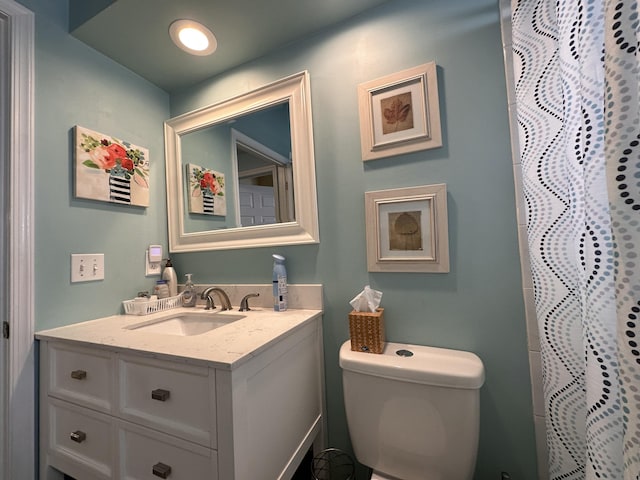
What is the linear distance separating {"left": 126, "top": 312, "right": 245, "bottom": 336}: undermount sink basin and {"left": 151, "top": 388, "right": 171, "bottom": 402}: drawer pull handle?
16.9 inches

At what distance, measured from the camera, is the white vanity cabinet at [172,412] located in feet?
2.13

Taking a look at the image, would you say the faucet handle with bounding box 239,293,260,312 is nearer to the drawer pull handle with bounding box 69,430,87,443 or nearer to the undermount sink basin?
the undermount sink basin

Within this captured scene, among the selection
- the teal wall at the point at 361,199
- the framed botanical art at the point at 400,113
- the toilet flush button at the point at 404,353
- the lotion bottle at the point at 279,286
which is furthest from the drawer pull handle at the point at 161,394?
the framed botanical art at the point at 400,113

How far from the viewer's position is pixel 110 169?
4.06 ft

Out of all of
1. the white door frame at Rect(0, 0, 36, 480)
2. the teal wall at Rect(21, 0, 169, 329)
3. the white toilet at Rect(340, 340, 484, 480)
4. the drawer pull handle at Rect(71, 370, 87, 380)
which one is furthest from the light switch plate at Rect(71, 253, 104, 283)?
the white toilet at Rect(340, 340, 484, 480)

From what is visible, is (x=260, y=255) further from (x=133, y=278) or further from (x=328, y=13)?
(x=328, y=13)

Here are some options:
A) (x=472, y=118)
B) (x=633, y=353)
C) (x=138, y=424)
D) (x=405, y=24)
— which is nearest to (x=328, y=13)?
(x=405, y=24)

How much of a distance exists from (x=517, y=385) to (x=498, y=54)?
3.76 feet

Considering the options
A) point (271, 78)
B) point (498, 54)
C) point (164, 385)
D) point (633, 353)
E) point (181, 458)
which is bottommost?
point (181, 458)

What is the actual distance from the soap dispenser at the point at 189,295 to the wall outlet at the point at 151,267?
0.19 m

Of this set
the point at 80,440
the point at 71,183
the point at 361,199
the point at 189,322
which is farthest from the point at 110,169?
the point at 361,199

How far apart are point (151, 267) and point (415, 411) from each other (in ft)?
4.66

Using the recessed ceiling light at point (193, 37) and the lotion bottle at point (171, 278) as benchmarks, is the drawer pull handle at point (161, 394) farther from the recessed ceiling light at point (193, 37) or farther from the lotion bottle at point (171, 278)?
the recessed ceiling light at point (193, 37)

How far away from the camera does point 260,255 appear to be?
129 cm
